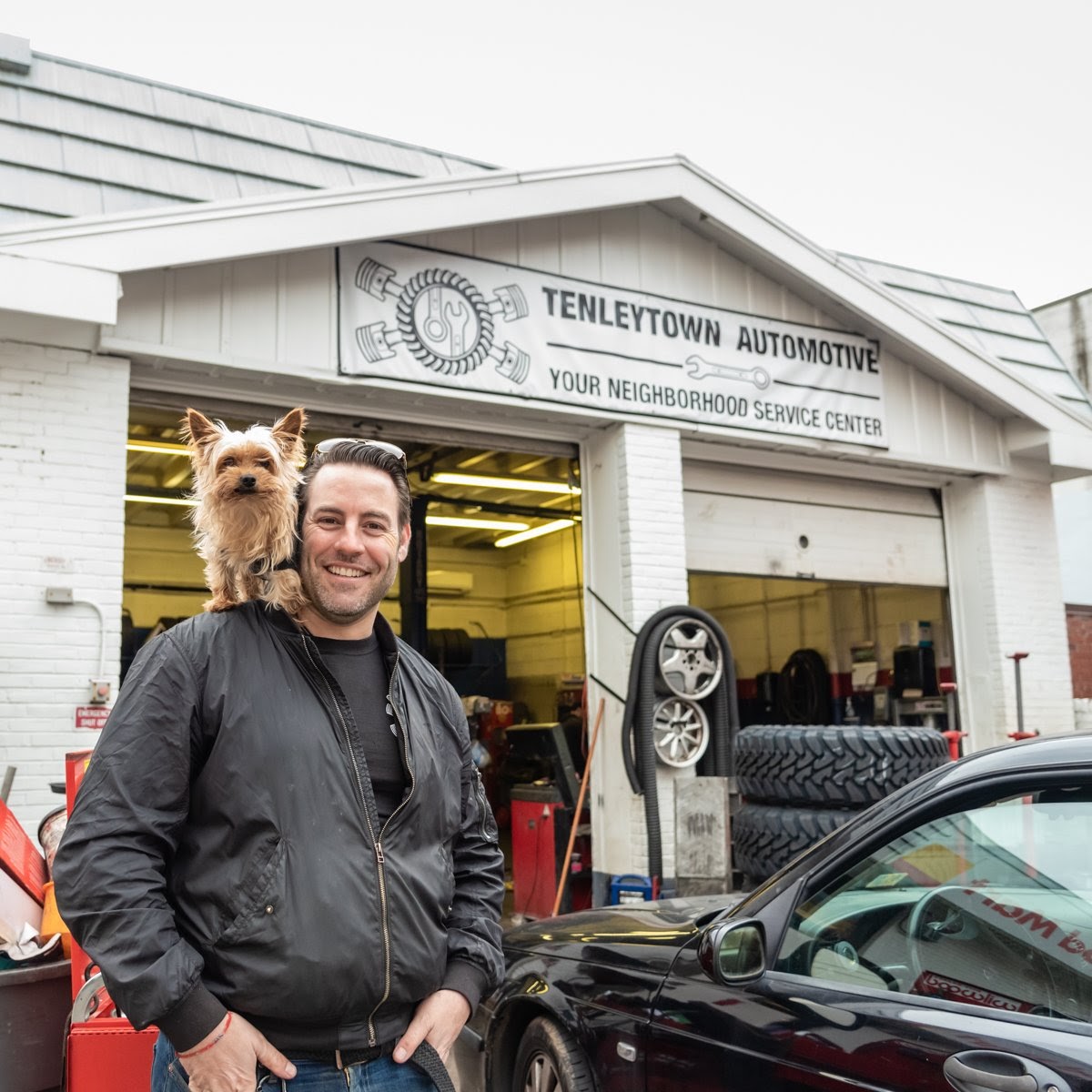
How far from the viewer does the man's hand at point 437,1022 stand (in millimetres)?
1960

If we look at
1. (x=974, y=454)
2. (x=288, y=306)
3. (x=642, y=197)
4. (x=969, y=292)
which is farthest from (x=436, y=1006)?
(x=969, y=292)

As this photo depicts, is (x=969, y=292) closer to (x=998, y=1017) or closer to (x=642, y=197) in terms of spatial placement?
(x=642, y=197)

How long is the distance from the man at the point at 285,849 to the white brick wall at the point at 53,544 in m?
4.65

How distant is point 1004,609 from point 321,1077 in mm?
9590

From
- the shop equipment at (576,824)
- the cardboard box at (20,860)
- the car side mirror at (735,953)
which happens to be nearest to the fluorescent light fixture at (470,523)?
the shop equipment at (576,824)

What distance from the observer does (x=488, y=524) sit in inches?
532

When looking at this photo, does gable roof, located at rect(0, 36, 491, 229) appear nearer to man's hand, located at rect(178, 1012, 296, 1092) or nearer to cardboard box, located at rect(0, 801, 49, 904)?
cardboard box, located at rect(0, 801, 49, 904)

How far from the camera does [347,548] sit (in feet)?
6.96

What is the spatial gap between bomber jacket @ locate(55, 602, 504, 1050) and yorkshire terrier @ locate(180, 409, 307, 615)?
0.05 metres

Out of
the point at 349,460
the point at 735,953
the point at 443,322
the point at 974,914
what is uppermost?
the point at 443,322

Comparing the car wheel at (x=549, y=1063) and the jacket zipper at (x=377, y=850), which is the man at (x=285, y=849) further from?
the car wheel at (x=549, y=1063)

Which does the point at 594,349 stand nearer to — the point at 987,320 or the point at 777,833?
the point at 777,833

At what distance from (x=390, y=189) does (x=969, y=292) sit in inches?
287

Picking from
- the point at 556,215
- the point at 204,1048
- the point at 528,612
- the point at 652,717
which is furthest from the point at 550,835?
the point at 528,612
